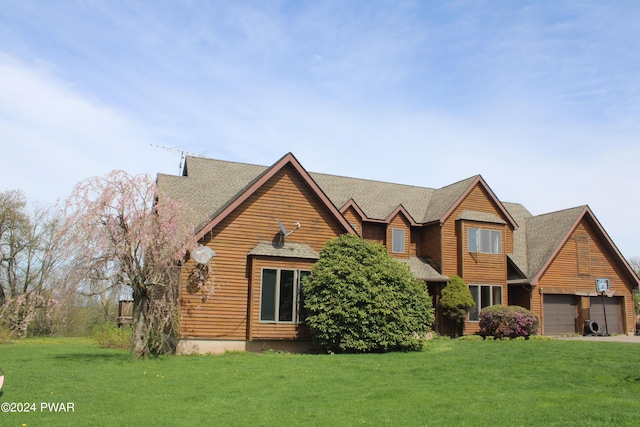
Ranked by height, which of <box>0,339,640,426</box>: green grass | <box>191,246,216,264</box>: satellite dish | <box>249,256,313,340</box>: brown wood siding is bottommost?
<box>0,339,640,426</box>: green grass

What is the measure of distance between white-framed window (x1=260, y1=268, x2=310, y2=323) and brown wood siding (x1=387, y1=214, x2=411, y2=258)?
381 inches

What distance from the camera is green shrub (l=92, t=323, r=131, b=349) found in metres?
22.0

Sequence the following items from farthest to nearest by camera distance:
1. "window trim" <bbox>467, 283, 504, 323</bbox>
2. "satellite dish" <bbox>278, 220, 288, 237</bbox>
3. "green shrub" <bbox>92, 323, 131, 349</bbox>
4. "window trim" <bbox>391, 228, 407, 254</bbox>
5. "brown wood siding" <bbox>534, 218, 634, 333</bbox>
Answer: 1. "brown wood siding" <bbox>534, 218, 634, 333</bbox>
2. "window trim" <bbox>391, 228, 407, 254</bbox>
3. "window trim" <bbox>467, 283, 504, 323</bbox>
4. "green shrub" <bbox>92, 323, 131, 349</bbox>
5. "satellite dish" <bbox>278, 220, 288, 237</bbox>

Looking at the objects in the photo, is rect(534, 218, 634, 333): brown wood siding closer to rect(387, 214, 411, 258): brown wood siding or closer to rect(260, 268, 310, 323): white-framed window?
rect(387, 214, 411, 258): brown wood siding

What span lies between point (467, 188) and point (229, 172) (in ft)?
40.3

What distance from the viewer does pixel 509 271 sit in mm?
29766

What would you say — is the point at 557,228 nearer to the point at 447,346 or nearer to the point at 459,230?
the point at 459,230

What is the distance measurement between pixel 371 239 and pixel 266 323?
10.5m

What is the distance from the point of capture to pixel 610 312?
101 ft

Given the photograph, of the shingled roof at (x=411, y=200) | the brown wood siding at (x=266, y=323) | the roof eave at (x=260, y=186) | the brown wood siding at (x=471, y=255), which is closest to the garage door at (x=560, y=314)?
the shingled roof at (x=411, y=200)

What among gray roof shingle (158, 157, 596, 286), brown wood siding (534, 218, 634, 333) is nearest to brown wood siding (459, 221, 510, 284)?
gray roof shingle (158, 157, 596, 286)

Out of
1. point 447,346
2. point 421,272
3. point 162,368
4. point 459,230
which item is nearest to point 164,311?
point 162,368

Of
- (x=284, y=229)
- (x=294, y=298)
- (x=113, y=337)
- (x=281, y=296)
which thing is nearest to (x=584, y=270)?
(x=294, y=298)

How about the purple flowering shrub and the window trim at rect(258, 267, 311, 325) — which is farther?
the purple flowering shrub
